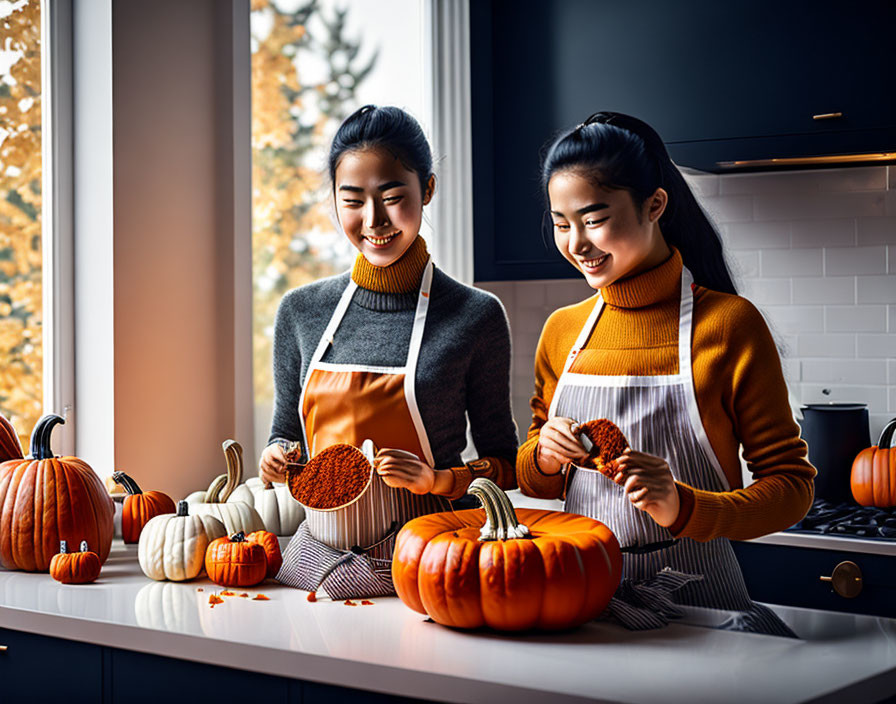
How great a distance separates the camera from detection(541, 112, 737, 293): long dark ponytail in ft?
4.90

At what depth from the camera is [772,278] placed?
3139 mm

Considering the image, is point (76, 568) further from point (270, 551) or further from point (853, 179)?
point (853, 179)

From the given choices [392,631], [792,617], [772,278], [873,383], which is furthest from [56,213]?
[873,383]

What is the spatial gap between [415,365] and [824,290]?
188cm

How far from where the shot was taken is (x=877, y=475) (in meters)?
2.63

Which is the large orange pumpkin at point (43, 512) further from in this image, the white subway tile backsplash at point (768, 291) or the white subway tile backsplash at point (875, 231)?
the white subway tile backsplash at point (875, 231)

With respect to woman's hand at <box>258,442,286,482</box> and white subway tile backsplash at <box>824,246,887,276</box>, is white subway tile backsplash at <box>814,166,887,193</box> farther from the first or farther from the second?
woman's hand at <box>258,442,286,482</box>

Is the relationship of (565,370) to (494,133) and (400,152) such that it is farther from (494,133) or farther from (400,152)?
(494,133)

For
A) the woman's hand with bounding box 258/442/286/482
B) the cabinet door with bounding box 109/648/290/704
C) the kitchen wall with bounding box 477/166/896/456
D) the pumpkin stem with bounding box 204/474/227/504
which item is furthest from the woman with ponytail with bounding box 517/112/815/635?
the kitchen wall with bounding box 477/166/896/456

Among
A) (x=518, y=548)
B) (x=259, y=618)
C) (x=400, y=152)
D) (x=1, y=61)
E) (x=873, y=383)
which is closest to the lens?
(x=518, y=548)

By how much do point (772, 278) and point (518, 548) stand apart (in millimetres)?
2069

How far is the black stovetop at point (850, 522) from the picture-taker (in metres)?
2.48

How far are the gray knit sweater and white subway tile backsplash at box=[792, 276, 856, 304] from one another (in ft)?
5.64

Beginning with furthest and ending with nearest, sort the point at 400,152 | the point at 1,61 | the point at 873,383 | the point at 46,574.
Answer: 1. the point at 873,383
2. the point at 1,61
3. the point at 46,574
4. the point at 400,152
